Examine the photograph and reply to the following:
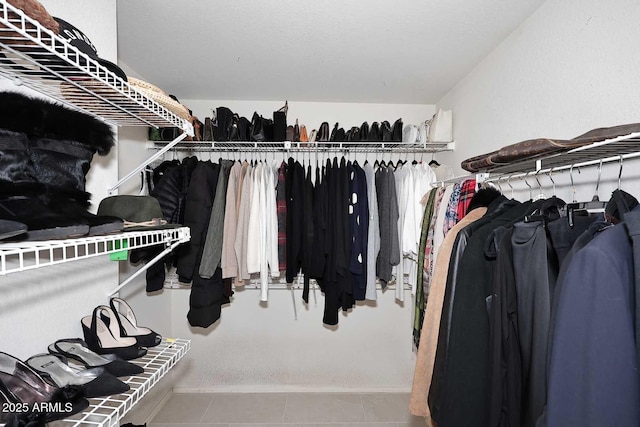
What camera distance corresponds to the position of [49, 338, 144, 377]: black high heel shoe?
81cm

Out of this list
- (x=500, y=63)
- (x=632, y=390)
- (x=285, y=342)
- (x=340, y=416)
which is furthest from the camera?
(x=285, y=342)

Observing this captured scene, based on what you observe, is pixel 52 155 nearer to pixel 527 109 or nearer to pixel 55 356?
pixel 55 356

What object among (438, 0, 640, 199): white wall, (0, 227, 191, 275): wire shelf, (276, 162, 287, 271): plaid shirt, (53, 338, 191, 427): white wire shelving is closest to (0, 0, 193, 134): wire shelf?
(0, 227, 191, 275): wire shelf

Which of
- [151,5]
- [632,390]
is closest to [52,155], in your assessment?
[151,5]

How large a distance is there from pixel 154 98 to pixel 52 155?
298 mm

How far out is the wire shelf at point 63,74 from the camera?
1.71ft

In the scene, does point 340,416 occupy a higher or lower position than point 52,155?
lower

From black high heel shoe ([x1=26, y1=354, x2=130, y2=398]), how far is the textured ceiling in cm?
140

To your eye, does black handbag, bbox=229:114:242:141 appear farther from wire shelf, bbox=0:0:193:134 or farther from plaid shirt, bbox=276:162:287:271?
wire shelf, bbox=0:0:193:134

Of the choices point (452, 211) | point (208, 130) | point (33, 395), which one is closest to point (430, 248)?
point (452, 211)

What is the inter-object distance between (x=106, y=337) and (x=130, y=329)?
11cm

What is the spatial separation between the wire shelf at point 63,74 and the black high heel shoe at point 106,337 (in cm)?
63

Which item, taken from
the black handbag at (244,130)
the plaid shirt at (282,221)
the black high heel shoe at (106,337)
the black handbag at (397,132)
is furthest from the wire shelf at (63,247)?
the black handbag at (397,132)

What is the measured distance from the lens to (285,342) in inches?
98.5
